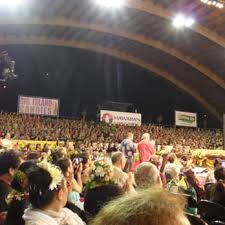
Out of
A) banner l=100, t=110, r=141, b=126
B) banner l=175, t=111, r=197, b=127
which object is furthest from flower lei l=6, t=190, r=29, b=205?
banner l=175, t=111, r=197, b=127

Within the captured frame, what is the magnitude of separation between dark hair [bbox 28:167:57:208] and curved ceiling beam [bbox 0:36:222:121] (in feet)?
50.9

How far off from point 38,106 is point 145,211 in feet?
53.3

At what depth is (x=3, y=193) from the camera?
2.84 m

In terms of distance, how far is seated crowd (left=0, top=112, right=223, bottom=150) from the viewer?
13.8m

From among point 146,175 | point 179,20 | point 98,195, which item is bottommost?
point 98,195

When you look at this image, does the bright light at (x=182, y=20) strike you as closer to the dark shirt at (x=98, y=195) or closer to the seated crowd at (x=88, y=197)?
the seated crowd at (x=88, y=197)

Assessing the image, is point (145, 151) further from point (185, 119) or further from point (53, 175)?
point (185, 119)

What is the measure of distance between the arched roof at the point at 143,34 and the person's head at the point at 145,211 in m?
13.7

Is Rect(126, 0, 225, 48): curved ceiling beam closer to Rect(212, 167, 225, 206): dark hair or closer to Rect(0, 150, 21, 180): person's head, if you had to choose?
Rect(212, 167, 225, 206): dark hair

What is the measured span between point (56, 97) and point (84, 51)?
10.4ft

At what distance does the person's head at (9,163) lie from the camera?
121 inches

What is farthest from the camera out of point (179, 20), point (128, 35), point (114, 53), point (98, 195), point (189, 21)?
point (114, 53)

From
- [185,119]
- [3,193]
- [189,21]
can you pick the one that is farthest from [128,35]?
[3,193]

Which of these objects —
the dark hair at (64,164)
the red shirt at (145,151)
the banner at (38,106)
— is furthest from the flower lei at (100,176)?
the banner at (38,106)
